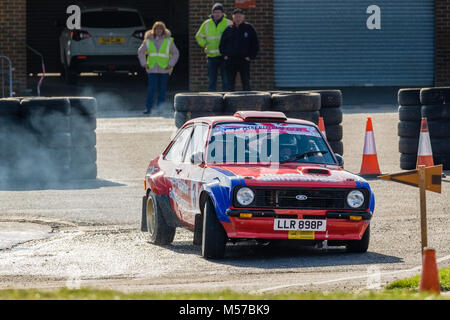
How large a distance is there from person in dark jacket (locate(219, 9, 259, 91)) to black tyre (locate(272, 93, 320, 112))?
5715 millimetres

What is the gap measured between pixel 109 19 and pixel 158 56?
18.0 ft

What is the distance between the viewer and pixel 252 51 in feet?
76.5

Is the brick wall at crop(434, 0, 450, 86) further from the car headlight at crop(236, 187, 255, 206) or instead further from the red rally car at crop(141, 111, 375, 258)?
the car headlight at crop(236, 187, 255, 206)

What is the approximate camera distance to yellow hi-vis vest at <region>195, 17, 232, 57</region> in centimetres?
2412

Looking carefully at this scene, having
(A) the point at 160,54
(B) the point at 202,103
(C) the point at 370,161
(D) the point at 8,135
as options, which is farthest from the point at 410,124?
(A) the point at 160,54

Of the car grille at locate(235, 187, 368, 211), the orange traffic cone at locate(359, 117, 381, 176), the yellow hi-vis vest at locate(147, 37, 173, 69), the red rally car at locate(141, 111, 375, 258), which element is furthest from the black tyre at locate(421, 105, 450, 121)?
the yellow hi-vis vest at locate(147, 37, 173, 69)

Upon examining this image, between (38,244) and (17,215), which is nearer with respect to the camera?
(38,244)

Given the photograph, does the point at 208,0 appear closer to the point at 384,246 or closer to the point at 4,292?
the point at 384,246

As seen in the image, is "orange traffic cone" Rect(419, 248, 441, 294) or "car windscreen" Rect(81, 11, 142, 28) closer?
"orange traffic cone" Rect(419, 248, 441, 294)

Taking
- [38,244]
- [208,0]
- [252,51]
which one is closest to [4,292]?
[38,244]

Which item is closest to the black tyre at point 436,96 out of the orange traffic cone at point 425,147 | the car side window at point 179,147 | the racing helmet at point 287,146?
the orange traffic cone at point 425,147

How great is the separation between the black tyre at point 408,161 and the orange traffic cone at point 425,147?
1426 millimetres

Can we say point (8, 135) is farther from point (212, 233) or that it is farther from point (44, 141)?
point (212, 233)
